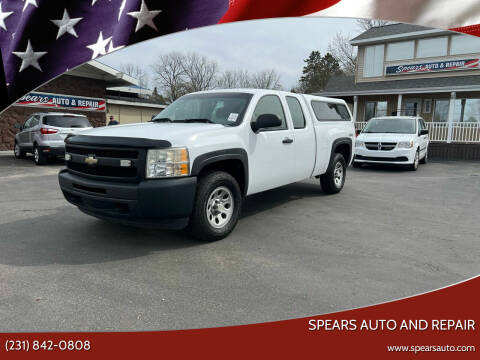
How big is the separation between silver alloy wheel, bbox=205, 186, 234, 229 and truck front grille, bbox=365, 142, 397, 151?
9.06 meters

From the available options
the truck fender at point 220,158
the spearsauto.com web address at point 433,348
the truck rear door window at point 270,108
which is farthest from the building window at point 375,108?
the spearsauto.com web address at point 433,348

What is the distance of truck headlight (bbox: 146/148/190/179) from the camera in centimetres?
385

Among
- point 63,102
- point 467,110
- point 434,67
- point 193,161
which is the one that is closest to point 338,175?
point 193,161

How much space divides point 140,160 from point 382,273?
278 centimetres

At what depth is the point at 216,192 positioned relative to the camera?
14.6ft

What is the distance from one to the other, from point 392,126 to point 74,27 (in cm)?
1257

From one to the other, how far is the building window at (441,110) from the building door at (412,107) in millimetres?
852

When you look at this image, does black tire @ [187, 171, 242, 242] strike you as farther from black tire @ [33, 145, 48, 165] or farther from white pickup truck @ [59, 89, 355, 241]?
black tire @ [33, 145, 48, 165]

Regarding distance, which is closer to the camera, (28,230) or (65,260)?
(65,260)

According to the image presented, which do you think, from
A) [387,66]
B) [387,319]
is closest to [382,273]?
[387,319]

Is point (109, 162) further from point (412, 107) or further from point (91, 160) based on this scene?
point (412, 107)

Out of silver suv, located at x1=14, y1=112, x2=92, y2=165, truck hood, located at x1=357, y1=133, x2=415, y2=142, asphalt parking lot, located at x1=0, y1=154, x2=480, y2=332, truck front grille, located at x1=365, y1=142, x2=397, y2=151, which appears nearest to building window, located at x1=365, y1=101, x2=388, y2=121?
truck hood, located at x1=357, y1=133, x2=415, y2=142

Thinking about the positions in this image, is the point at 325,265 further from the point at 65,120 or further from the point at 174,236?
the point at 65,120

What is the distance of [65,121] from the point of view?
12.0m
